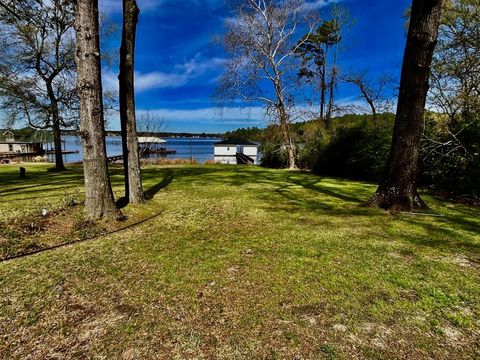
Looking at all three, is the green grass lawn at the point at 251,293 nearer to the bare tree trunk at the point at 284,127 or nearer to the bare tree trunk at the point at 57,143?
the bare tree trunk at the point at 284,127

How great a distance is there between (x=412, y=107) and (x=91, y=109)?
4.82 metres

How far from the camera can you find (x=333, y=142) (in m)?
11.0

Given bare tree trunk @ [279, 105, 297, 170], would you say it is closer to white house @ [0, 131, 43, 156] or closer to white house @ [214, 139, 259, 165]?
white house @ [214, 139, 259, 165]

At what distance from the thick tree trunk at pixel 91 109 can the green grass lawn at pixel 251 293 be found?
0.58 m

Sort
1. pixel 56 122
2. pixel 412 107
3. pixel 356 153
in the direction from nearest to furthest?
pixel 412 107 < pixel 356 153 < pixel 56 122

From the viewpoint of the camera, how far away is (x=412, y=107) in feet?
14.3

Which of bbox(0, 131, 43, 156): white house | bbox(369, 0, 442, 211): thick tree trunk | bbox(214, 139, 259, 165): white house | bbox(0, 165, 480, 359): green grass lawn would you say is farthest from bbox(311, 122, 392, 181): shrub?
bbox(0, 131, 43, 156): white house

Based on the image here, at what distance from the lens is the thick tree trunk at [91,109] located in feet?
→ 11.8

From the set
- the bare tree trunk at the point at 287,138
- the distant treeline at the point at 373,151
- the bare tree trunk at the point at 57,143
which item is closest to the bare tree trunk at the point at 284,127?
the bare tree trunk at the point at 287,138

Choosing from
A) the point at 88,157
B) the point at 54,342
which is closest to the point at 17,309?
the point at 54,342

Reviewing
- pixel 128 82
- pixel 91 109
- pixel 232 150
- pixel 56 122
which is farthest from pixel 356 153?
pixel 232 150

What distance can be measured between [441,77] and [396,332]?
28.0 ft

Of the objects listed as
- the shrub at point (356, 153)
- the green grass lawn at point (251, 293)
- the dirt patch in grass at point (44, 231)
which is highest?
the shrub at point (356, 153)

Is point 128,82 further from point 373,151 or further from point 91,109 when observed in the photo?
point 373,151
